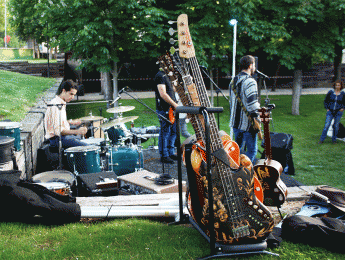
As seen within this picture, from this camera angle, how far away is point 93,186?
17.6 ft

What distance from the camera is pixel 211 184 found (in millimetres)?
2742

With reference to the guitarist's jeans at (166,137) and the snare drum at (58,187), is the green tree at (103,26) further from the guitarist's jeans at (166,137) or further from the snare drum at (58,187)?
the snare drum at (58,187)

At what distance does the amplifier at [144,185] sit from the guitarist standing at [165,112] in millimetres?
1286

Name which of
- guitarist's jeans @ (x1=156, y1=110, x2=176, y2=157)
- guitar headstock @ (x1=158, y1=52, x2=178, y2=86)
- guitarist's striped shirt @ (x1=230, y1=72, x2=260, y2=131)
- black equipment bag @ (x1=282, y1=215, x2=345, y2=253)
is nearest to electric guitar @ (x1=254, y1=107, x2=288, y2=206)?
guitarist's striped shirt @ (x1=230, y1=72, x2=260, y2=131)

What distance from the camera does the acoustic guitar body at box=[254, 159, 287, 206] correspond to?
4.24 meters

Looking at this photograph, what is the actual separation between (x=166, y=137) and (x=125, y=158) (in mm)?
917

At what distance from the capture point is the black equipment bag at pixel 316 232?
10.4 feet

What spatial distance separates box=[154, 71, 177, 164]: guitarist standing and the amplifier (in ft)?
4.22

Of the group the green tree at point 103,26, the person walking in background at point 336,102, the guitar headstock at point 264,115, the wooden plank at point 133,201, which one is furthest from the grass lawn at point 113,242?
the green tree at point 103,26

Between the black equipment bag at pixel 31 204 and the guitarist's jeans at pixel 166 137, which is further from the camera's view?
the guitarist's jeans at pixel 166 137

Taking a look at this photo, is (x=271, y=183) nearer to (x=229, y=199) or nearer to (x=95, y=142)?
(x=229, y=199)

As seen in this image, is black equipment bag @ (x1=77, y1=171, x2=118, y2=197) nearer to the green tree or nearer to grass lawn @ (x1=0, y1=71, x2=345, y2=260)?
grass lawn @ (x1=0, y1=71, x2=345, y2=260)

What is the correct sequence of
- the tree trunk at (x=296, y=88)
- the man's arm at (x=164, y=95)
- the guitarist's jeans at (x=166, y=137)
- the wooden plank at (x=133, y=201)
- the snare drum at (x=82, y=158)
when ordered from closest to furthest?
the wooden plank at (x=133, y=201) < the snare drum at (x=82, y=158) < the man's arm at (x=164, y=95) < the guitarist's jeans at (x=166, y=137) < the tree trunk at (x=296, y=88)

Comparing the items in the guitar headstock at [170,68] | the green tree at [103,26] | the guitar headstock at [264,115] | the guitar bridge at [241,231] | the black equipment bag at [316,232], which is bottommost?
the black equipment bag at [316,232]
